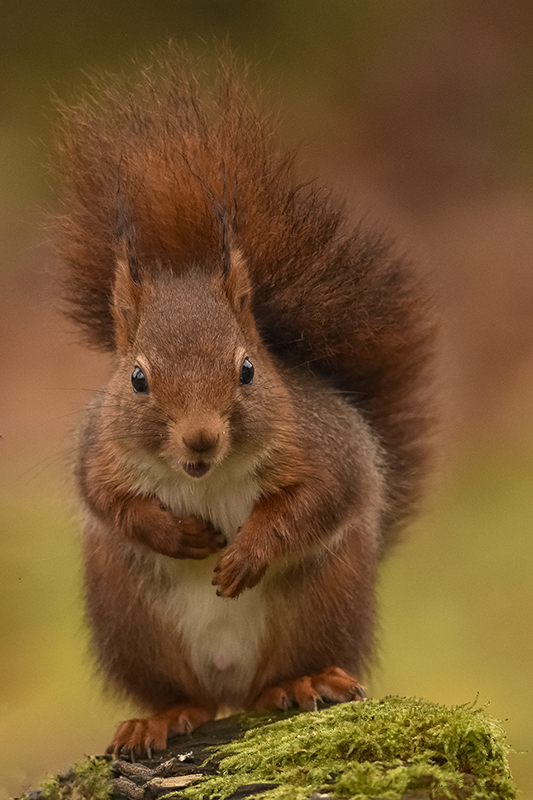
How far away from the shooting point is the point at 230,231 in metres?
2.01

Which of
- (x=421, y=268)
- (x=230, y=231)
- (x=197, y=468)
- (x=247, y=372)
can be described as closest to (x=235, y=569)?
(x=197, y=468)

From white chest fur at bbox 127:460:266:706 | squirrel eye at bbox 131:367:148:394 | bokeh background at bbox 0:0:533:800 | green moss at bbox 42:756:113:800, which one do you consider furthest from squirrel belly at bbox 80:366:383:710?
bokeh background at bbox 0:0:533:800

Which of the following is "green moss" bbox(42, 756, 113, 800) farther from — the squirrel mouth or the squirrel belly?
the squirrel mouth

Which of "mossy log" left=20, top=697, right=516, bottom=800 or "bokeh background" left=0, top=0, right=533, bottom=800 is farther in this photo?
"bokeh background" left=0, top=0, right=533, bottom=800

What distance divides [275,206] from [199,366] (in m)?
0.54

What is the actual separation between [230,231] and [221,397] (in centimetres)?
38

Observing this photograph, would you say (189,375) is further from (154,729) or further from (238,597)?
(154,729)

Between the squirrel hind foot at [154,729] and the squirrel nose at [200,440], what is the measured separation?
62 cm

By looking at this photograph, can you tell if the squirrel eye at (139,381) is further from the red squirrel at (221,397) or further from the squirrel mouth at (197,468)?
the squirrel mouth at (197,468)

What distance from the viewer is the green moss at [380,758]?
1.48m

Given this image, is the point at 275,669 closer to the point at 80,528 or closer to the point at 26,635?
the point at 80,528

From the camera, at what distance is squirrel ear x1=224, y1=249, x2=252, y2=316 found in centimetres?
198

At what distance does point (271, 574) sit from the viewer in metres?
2.03

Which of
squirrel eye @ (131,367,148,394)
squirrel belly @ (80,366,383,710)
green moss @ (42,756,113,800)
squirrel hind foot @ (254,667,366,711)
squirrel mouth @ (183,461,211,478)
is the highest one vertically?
squirrel eye @ (131,367,148,394)
